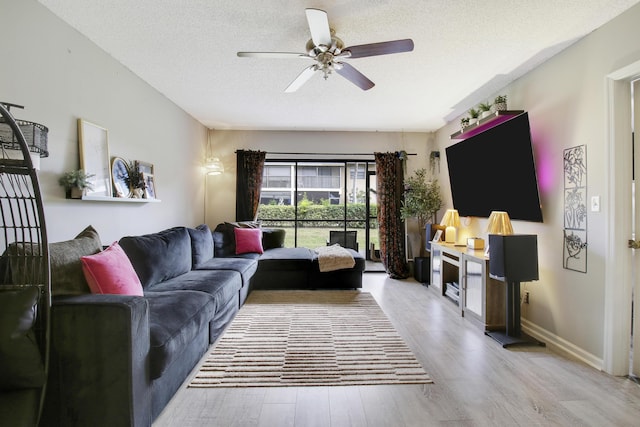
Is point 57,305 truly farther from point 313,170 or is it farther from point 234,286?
point 313,170

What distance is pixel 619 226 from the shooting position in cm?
209

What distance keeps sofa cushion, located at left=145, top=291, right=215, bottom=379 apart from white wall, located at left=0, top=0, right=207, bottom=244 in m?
0.93

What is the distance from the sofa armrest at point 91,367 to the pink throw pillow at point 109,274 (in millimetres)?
375

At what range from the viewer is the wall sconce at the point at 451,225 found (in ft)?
13.8

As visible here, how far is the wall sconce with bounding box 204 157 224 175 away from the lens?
4.86 meters

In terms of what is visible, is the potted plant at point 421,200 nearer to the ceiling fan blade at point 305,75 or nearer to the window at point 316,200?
the window at point 316,200

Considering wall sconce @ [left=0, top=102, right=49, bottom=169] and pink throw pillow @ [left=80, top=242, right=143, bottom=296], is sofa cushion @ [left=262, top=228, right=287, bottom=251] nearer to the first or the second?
pink throw pillow @ [left=80, top=242, right=143, bottom=296]

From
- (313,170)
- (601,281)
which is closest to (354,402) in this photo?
(601,281)

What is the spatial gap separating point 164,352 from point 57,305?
55cm

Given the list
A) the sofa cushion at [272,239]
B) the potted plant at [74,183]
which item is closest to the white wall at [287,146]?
the sofa cushion at [272,239]

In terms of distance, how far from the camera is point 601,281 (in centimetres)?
220

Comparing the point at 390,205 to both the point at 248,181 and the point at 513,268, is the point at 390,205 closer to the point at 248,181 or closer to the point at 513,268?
the point at 248,181

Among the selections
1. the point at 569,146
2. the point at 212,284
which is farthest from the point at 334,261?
the point at 569,146

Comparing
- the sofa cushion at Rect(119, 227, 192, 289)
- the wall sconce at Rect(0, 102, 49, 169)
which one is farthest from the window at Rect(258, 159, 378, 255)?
the wall sconce at Rect(0, 102, 49, 169)
